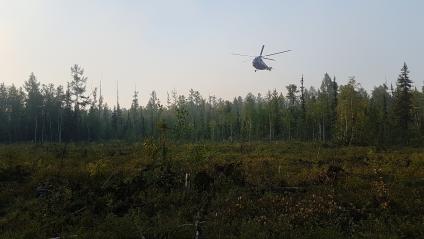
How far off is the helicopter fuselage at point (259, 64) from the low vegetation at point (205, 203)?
18.1 feet

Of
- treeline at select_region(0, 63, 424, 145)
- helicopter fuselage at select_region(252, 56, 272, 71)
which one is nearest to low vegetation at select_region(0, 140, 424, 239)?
helicopter fuselage at select_region(252, 56, 272, 71)

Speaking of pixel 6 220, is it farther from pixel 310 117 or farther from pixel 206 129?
pixel 206 129

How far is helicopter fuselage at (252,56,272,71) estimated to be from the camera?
71.2 ft

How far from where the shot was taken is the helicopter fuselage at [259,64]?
21688 mm

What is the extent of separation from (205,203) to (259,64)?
31.6 feet

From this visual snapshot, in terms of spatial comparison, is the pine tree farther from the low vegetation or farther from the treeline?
the low vegetation

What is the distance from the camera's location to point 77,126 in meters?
80.8

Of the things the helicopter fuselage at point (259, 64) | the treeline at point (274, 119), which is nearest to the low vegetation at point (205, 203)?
the helicopter fuselage at point (259, 64)

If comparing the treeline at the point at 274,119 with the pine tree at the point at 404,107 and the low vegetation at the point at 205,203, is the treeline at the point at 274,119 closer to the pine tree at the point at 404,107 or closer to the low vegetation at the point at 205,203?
the pine tree at the point at 404,107

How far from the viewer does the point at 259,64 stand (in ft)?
71.8

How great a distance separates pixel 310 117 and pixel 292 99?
1864 cm

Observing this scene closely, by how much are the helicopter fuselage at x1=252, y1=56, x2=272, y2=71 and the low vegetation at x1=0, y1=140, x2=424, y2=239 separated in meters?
5.51

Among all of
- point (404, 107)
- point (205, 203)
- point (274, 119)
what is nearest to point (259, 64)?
point (205, 203)

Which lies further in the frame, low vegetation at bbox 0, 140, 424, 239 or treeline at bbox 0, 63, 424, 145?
treeline at bbox 0, 63, 424, 145
